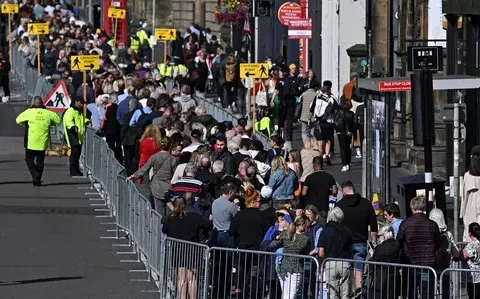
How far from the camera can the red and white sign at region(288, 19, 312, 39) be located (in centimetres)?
4509

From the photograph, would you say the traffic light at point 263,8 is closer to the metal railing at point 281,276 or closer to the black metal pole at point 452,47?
the black metal pole at point 452,47

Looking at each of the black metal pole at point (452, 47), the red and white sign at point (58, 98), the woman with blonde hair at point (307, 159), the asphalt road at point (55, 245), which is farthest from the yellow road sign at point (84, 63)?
the woman with blonde hair at point (307, 159)

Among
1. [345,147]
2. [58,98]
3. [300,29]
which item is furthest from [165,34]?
[345,147]

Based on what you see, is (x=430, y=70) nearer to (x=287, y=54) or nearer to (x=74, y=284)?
(x=74, y=284)

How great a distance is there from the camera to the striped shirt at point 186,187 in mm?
24031

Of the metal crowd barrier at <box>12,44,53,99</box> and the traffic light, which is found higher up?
the traffic light

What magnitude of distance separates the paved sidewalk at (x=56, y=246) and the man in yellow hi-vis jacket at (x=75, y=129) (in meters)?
0.38

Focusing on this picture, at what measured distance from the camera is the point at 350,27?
145 ft

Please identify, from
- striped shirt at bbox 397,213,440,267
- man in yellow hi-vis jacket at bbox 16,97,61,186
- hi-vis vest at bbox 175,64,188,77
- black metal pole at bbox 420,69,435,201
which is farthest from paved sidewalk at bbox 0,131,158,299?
hi-vis vest at bbox 175,64,188,77

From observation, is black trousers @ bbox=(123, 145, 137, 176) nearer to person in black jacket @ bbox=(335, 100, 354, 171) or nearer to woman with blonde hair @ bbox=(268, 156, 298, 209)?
person in black jacket @ bbox=(335, 100, 354, 171)

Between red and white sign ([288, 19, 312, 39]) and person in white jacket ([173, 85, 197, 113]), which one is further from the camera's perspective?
red and white sign ([288, 19, 312, 39])

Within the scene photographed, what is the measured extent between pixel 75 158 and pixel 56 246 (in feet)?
27.7

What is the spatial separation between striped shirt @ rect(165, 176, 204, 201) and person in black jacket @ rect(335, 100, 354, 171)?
36.7 ft

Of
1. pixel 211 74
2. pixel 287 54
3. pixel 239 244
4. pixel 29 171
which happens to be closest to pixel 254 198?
pixel 239 244
